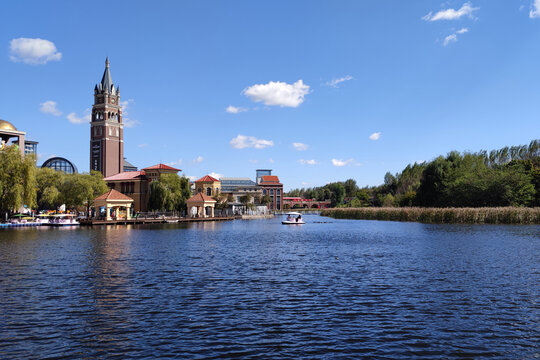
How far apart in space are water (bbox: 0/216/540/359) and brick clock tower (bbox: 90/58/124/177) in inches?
5201

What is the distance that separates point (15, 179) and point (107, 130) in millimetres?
98806

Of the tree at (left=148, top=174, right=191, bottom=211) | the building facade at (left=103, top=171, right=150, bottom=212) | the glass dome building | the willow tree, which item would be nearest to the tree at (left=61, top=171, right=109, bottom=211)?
the tree at (left=148, top=174, right=191, bottom=211)

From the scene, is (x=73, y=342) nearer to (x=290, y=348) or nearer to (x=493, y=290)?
(x=290, y=348)

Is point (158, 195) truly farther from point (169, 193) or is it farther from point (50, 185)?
point (50, 185)

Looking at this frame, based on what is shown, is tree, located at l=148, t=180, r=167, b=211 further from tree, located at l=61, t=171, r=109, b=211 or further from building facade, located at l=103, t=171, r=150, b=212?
tree, located at l=61, t=171, r=109, b=211

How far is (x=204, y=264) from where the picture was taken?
28688 mm

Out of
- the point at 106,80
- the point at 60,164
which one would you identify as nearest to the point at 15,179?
the point at 106,80

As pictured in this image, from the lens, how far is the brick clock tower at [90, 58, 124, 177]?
514 ft

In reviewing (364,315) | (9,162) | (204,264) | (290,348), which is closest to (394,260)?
(204,264)

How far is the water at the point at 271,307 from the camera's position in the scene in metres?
12.5

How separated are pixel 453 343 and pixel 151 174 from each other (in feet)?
372

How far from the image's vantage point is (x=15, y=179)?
64.2 m

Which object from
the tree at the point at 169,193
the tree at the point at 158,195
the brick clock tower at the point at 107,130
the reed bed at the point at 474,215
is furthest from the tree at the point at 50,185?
the reed bed at the point at 474,215

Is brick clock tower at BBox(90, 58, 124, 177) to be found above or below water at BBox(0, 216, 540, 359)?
above
